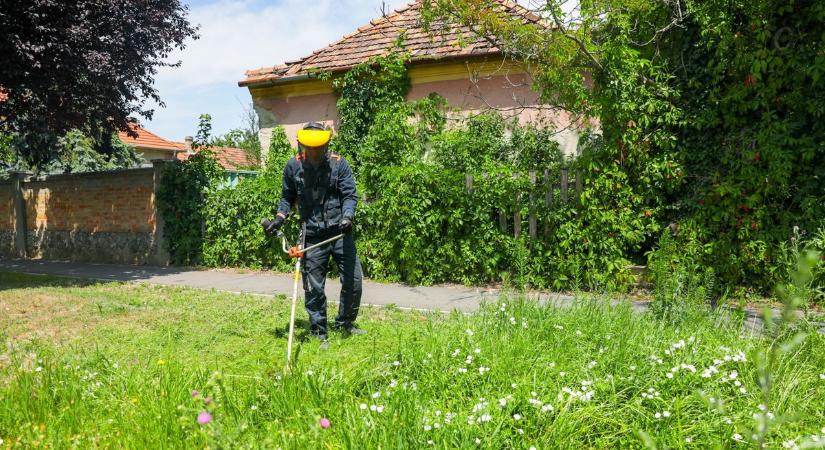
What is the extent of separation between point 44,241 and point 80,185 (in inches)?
84.9

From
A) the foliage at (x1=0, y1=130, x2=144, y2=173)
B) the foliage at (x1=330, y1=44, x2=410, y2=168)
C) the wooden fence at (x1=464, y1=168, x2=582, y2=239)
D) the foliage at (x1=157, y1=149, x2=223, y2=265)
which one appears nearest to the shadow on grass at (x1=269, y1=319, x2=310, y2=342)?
the wooden fence at (x1=464, y1=168, x2=582, y2=239)

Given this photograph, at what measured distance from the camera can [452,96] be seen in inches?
503

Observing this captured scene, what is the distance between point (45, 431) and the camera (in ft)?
10.5

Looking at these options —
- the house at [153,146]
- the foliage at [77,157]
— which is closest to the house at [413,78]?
the foliage at [77,157]

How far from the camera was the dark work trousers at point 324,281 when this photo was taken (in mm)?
5258

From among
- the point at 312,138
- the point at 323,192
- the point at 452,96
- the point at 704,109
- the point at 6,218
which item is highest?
the point at 452,96

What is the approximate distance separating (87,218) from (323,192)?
10.6m

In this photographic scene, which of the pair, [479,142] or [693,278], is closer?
[693,278]

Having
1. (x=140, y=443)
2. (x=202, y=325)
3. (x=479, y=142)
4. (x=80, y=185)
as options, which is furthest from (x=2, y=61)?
(x=140, y=443)

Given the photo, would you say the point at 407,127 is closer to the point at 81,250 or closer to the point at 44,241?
the point at 81,250

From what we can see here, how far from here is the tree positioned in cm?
917

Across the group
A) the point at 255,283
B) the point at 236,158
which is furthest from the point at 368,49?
the point at 236,158

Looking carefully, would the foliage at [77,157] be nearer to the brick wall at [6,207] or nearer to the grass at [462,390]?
the brick wall at [6,207]

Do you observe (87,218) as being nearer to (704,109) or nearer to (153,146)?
(704,109)
